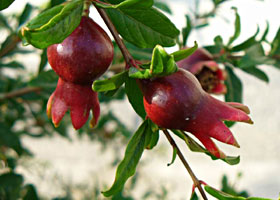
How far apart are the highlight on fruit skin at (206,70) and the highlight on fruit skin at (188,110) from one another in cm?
42

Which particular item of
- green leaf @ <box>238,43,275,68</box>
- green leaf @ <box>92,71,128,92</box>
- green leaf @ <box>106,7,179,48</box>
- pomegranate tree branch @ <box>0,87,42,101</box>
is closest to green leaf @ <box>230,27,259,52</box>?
green leaf @ <box>238,43,275,68</box>

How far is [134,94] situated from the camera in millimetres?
603

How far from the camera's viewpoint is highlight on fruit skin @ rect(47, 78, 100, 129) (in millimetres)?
575

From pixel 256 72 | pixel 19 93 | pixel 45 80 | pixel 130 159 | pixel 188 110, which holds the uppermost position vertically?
pixel 188 110

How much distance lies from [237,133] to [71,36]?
464 cm

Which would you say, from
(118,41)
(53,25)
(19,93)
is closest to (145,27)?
(118,41)

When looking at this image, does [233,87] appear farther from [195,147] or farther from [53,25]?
[53,25]

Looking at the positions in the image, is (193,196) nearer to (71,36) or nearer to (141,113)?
(141,113)

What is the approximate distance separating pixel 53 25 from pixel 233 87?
0.71 metres

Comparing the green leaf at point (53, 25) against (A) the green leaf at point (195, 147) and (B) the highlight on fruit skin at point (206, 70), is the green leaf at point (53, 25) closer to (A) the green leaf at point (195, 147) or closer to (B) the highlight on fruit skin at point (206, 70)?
(A) the green leaf at point (195, 147)

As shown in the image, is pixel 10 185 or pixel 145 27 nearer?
pixel 145 27

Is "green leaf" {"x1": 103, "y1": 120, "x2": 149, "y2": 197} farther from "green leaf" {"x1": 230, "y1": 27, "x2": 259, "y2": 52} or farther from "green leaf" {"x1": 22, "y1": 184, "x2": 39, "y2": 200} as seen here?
"green leaf" {"x1": 22, "y1": 184, "x2": 39, "y2": 200}

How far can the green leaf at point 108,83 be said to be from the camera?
0.49 meters

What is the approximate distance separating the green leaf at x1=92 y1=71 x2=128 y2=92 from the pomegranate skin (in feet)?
0.11
